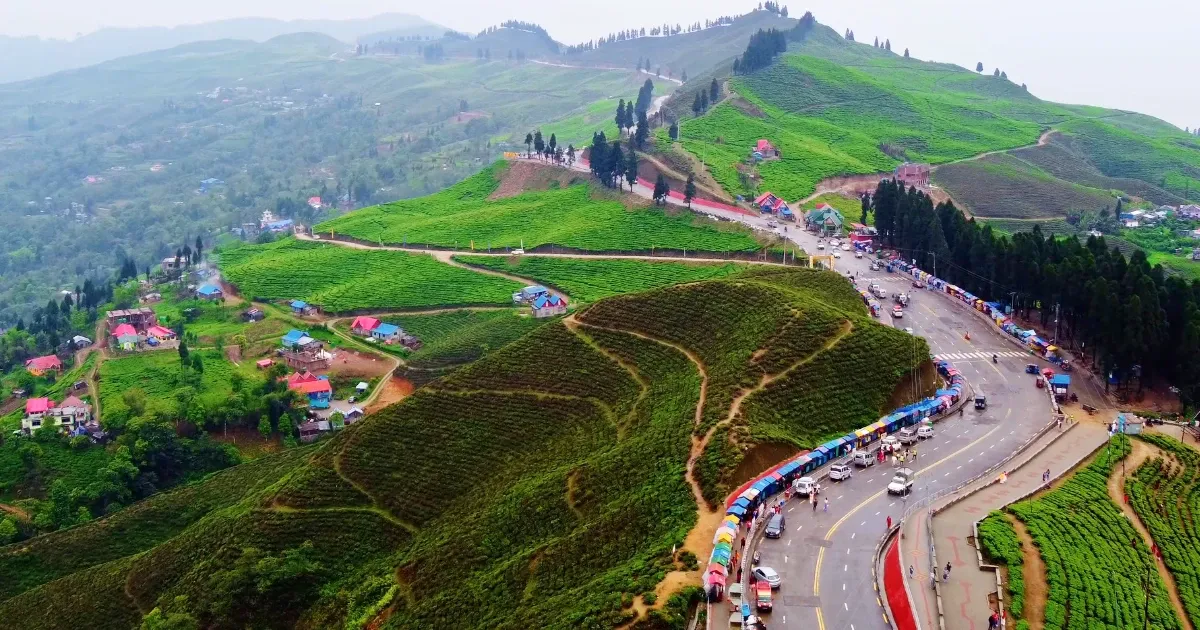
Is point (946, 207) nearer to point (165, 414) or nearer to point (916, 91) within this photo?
point (165, 414)

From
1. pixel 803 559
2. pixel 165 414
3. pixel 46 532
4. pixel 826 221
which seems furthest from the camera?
pixel 826 221

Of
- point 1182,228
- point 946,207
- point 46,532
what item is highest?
point 946,207

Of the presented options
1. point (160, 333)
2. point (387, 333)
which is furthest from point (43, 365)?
point (387, 333)

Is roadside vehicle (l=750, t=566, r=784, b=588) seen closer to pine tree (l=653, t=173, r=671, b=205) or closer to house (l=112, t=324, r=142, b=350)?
pine tree (l=653, t=173, r=671, b=205)

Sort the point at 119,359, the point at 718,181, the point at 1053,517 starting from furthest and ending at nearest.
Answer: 1. the point at 718,181
2. the point at 119,359
3. the point at 1053,517

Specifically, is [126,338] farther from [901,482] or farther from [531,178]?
[901,482]

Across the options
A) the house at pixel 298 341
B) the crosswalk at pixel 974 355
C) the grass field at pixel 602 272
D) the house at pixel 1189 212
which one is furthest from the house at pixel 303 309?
the house at pixel 1189 212

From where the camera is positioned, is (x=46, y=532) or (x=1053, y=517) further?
(x=46, y=532)

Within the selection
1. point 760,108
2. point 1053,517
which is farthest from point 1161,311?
→ point 760,108
